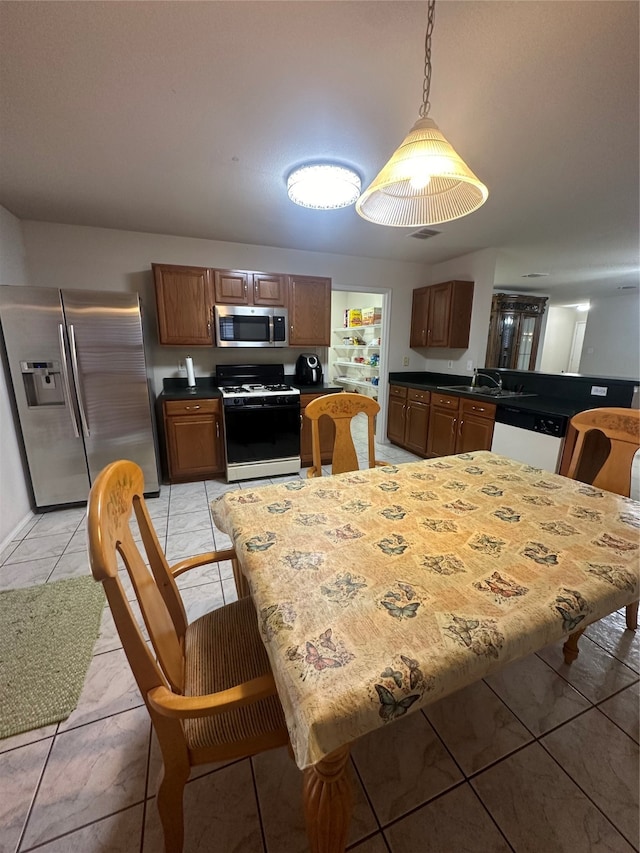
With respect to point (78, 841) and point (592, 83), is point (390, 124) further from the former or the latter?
point (78, 841)

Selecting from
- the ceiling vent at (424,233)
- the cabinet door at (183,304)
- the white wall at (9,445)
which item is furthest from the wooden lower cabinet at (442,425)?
the white wall at (9,445)

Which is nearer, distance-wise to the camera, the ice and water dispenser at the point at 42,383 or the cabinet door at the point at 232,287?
the ice and water dispenser at the point at 42,383

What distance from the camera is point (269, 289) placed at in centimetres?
339

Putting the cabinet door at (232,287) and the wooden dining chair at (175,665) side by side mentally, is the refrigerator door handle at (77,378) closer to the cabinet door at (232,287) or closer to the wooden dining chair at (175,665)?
the cabinet door at (232,287)

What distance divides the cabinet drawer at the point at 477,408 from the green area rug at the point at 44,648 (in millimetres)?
3196

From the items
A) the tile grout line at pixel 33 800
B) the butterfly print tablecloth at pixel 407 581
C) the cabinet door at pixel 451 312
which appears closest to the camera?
the butterfly print tablecloth at pixel 407 581

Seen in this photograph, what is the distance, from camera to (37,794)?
104 cm

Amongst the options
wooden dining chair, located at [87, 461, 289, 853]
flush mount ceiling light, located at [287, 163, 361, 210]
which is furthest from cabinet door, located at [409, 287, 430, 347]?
wooden dining chair, located at [87, 461, 289, 853]

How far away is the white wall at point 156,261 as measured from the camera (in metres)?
2.97

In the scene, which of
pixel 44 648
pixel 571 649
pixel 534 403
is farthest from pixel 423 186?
pixel 44 648

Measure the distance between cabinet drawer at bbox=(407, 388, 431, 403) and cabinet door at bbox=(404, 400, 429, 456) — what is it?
0.09 ft

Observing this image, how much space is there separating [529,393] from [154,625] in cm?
374

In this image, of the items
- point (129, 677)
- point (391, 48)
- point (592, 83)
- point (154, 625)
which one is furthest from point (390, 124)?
point (129, 677)

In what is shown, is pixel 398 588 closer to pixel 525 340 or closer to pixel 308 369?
pixel 308 369
